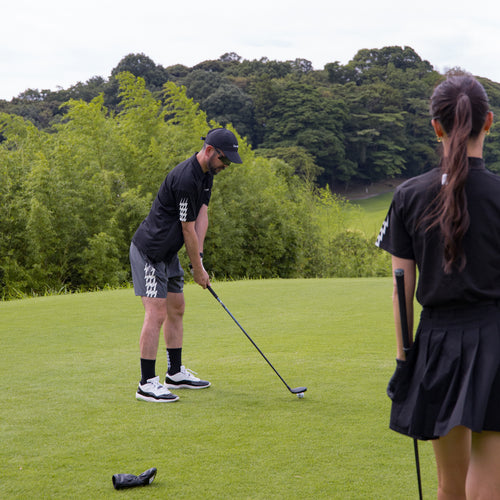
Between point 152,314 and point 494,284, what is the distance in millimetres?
2632

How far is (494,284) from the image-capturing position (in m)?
1.58

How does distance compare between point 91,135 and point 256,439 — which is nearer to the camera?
point 256,439

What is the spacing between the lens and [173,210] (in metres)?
3.84

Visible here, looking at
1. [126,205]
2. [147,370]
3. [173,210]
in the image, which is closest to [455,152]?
[173,210]

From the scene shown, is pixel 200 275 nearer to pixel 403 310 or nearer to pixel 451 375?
pixel 403 310

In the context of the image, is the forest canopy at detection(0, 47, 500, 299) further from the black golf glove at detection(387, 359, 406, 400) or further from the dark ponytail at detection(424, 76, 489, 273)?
the black golf glove at detection(387, 359, 406, 400)

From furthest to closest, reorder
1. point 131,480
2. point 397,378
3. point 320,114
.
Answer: point 320,114, point 131,480, point 397,378

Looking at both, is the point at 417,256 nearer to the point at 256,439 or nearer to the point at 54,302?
the point at 256,439

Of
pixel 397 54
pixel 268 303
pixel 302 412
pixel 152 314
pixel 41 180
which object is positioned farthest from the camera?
pixel 397 54

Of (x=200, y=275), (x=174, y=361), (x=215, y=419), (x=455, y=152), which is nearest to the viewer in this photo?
(x=455, y=152)

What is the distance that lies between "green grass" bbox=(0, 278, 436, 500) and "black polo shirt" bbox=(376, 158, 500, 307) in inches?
42.8

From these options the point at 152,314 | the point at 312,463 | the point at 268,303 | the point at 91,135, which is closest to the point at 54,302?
the point at 268,303

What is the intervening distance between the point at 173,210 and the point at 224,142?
0.52m

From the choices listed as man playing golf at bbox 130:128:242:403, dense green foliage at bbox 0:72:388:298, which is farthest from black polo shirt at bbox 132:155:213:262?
dense green foliage at bbox 0:72:388:298
